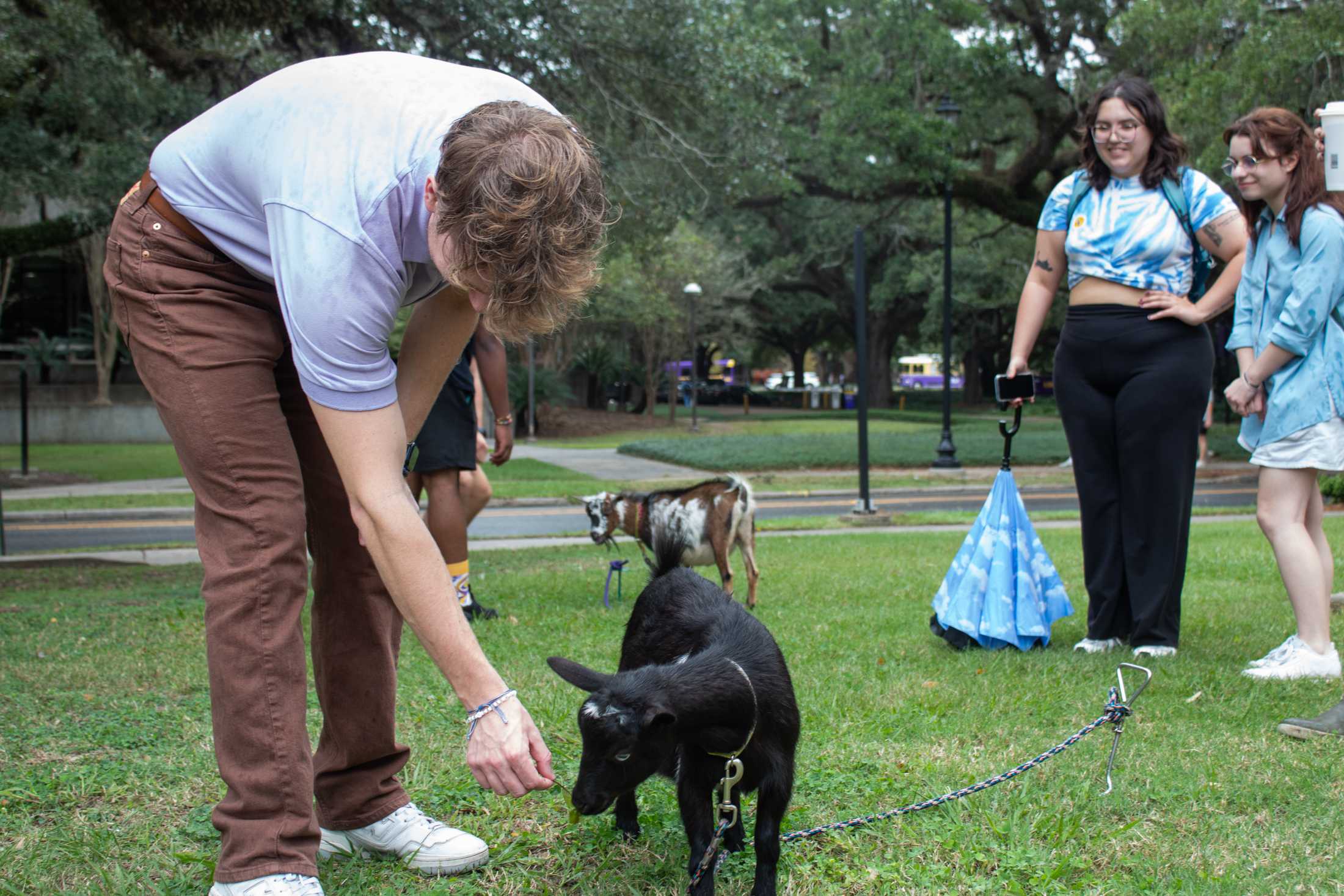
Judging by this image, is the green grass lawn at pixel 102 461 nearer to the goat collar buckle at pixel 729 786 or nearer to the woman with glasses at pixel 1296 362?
the woman with glasses at pixel 1296 362

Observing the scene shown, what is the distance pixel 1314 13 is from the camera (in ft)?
47.1

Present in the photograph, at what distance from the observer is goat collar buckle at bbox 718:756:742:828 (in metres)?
2.42

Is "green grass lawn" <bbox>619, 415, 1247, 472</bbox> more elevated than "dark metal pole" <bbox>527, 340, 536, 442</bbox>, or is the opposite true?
"dark metal pole" <bbox>527, 340, 536, 442</bbox>

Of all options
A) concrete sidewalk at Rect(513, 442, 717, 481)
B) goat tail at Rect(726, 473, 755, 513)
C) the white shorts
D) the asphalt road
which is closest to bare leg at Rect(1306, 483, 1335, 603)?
the white shorts

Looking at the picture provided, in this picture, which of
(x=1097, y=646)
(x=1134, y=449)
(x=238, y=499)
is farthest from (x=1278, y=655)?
(x=238, y=499)

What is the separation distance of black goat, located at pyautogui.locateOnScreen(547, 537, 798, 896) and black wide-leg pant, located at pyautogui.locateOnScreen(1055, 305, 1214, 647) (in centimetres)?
253

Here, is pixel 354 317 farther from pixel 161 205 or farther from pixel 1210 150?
pixel 1210 150

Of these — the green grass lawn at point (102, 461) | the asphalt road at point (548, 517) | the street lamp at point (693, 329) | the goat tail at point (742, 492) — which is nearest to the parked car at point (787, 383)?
the street lamp at point (693, 329)

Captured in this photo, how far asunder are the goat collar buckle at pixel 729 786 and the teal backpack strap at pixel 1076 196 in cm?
332

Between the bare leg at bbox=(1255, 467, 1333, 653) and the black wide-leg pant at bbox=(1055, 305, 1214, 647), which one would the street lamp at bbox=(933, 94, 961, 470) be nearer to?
the black wide-leg pant at bbox=(1055, 305, 1214, 647)

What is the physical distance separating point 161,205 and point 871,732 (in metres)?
2.57

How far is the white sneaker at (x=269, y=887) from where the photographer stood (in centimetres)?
234

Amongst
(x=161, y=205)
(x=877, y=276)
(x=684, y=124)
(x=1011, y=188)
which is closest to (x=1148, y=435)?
(x=161, y=205)

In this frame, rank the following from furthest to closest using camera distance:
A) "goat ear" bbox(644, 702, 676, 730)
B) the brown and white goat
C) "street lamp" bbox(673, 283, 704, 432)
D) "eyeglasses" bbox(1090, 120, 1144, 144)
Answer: "street lamp" bbox(673, 283, 704, 432) < the brown and white goat < "eyeglasses" bbox(1090, 120, 1144, 144) < "goat ear" bbox(644, 702, 676, 730)
